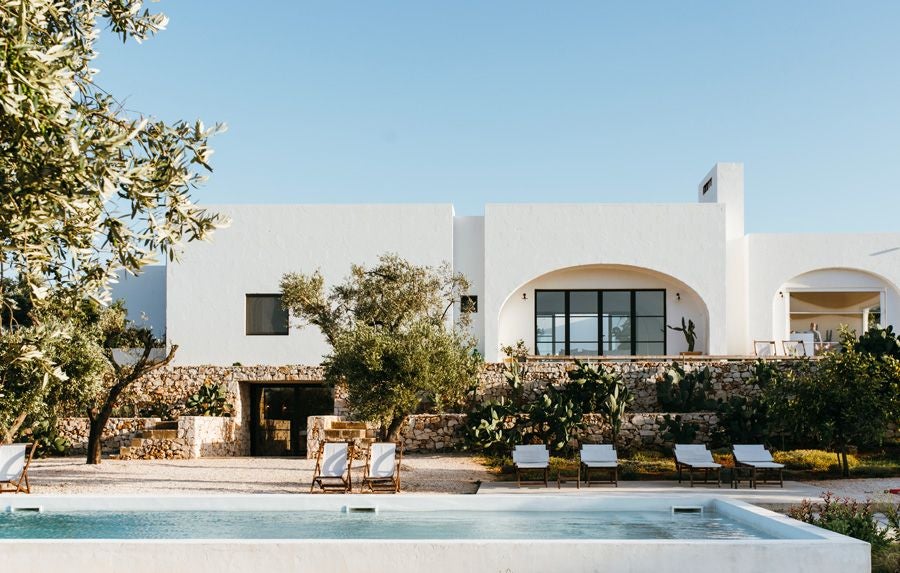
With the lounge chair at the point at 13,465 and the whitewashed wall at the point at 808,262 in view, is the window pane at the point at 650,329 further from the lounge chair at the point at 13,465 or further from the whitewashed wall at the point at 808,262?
the lounge chair at the point at 13,465

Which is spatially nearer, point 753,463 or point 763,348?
point 753,463

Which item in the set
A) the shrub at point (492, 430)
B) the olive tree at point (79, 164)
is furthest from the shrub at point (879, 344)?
the olive tree at point (79, 164)

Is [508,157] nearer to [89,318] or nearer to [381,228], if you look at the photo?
[381,228]

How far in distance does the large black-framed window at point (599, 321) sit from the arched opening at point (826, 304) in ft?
10.9

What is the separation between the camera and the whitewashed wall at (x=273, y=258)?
22.6m

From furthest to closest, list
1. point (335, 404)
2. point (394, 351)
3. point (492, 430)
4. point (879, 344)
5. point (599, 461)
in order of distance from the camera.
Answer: point (335, 404), point (492, 430), point (879, 344), point (599, 461), point (394, 351)

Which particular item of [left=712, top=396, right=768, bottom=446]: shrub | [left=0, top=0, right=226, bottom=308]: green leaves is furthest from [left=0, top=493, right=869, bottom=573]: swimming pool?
[left=712, top=396, right=768, bottom=446]: shrub

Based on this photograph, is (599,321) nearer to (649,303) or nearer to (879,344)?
(649,303)

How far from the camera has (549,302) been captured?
78.3ft

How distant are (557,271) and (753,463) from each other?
10.2 metres

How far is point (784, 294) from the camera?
2352 cm

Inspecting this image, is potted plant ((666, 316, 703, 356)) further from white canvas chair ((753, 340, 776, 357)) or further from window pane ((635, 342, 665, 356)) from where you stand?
white canvas chair ((753, 340, 776, 357))

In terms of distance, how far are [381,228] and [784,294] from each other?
11226 mm


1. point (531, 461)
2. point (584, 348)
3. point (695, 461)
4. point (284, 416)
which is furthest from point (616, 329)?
point (531, 461)
